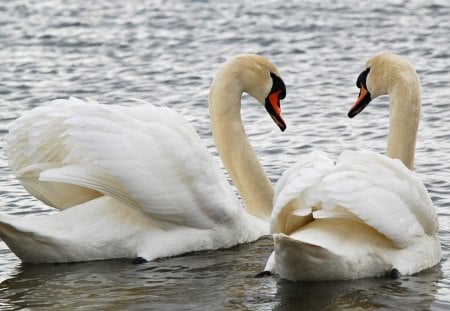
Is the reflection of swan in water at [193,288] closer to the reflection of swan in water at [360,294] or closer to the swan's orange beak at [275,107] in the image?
the reflection of swan in water at [360,294]

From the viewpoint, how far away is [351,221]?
9070 millimetres

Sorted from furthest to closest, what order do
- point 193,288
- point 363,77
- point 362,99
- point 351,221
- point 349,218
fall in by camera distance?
point 362,99, point 363,77, point 193,288, point 351,221, point 349,218

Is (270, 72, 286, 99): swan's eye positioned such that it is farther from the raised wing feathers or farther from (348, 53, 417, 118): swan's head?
the raised wing feathers

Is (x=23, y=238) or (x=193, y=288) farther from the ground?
(x=23, y=238)

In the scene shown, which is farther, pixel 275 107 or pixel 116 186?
pixel 275 107

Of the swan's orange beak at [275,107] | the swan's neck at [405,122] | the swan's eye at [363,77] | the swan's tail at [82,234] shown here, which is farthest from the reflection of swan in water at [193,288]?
the swan's eye at [363,77]

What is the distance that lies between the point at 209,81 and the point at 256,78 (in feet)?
→ 18.1

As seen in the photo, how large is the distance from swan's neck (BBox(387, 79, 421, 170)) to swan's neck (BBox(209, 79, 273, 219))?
4.24ft

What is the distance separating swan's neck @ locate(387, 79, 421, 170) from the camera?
1044 cm

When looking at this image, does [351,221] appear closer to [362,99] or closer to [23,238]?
[362,99]

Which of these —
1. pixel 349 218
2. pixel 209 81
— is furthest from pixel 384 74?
pixel 209 81

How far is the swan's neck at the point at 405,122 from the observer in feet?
34.2

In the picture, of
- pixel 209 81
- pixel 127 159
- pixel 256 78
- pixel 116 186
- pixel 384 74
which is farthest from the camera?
pixel 209 81

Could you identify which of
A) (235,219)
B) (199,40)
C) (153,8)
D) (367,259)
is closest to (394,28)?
(199,40)
